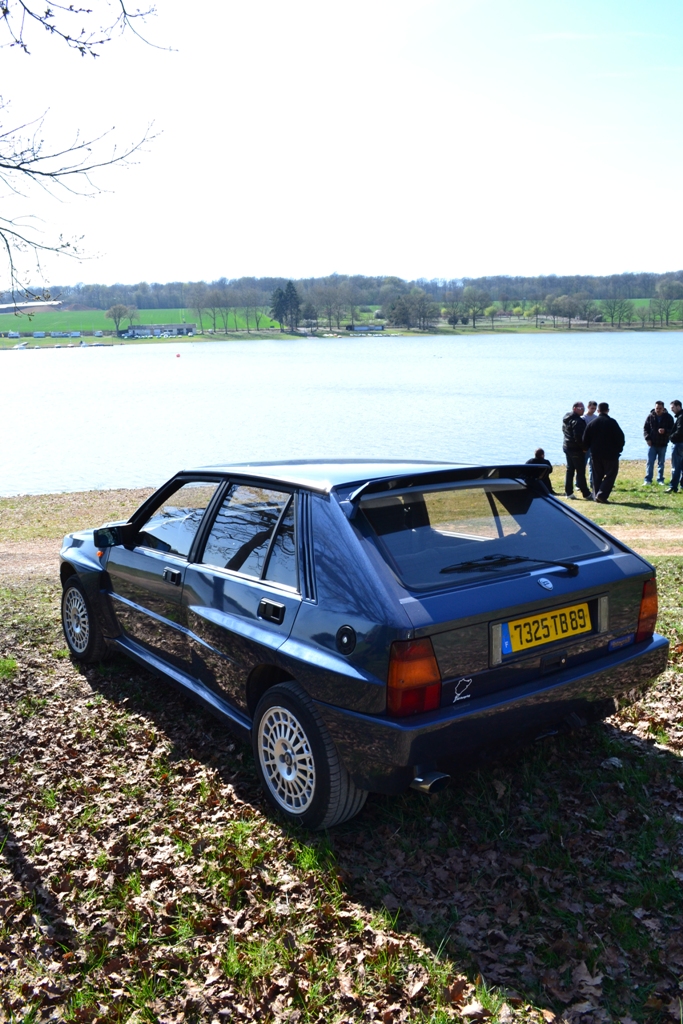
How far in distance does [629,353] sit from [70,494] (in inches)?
4036

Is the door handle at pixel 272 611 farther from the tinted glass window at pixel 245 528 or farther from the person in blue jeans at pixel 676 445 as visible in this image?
the person in blue jeans at pixel 676 445

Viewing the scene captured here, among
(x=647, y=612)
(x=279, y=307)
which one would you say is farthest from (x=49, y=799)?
(x=279, y=307)

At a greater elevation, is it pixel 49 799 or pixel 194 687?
pixel 194 687

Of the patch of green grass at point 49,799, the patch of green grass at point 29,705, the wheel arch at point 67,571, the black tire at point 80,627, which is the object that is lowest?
the patch of green grass at point 49,799

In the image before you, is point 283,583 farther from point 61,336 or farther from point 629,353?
point 61,336

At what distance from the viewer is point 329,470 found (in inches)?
167

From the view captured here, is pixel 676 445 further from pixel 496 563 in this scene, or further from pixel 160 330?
pixel 160 330

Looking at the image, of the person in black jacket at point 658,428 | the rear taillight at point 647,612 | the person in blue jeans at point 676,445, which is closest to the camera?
the rear taillight at point 647,612

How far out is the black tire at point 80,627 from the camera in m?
5.97

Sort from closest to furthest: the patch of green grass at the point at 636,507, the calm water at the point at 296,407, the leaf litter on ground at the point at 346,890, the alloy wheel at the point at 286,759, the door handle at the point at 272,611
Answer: the leaf litter on ground at the point at 346,890 → the alloy wheel at the point at 286,759 → the door handle at the point at 272,611 → the patch of green grass at the point at 636,507 → the calm water at the point at 296,407

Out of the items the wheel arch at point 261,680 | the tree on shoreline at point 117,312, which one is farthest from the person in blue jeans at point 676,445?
the tree on shoreline at point 117,312

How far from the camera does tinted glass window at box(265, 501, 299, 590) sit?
384 cm

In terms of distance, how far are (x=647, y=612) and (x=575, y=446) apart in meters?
14.6

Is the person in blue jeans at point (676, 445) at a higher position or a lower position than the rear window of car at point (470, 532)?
lower
